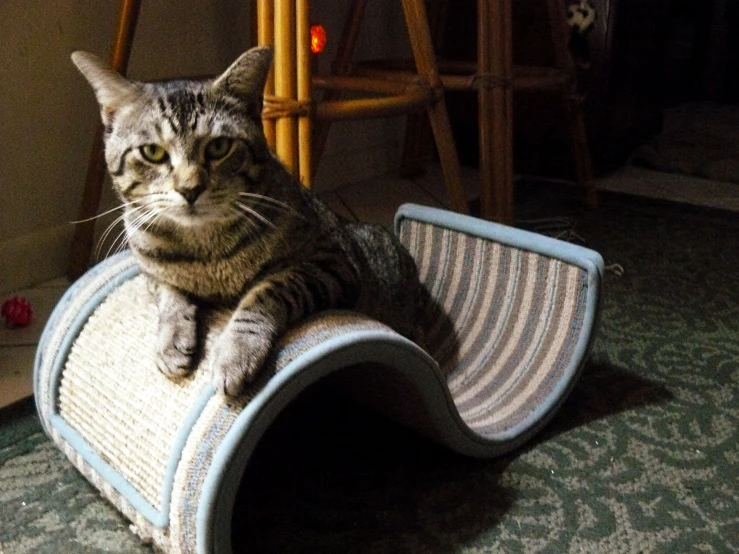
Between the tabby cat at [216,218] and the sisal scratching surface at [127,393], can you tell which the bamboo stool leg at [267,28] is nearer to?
the tabby cat at [216,218]

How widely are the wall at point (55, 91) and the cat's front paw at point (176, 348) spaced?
0.82 meters

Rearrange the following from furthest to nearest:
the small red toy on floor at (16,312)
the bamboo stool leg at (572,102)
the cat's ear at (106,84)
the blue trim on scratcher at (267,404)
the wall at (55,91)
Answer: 1. the bamboo stool leg at (572,102)
2. the wall at (55,91)
3. the small red toy on floor at (16,312)
4. the cat's ear at (106,84)
5. the blue trim on scratcher at (267,404)

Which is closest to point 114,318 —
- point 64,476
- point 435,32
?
point 64,476

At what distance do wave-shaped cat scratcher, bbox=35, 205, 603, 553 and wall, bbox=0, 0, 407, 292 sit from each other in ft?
1.91

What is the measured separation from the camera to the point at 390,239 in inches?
45.3

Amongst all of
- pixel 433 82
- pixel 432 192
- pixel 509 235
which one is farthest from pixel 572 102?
pixel 509 235

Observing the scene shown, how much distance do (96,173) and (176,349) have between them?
0.78m

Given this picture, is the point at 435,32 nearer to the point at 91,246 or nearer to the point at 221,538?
the point at 91,246

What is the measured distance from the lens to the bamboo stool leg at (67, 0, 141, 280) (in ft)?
4.34

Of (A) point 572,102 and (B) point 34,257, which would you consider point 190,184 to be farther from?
(A) point 572,102

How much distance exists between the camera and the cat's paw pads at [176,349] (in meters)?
0.74

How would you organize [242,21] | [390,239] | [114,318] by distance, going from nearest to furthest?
[114,318], [390,239], [242,21]

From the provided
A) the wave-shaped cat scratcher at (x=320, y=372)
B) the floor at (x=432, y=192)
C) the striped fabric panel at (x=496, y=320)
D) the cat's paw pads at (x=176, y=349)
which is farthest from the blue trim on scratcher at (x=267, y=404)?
the floor at (x=432, y=192)

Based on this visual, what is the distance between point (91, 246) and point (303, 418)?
708 millimetres
